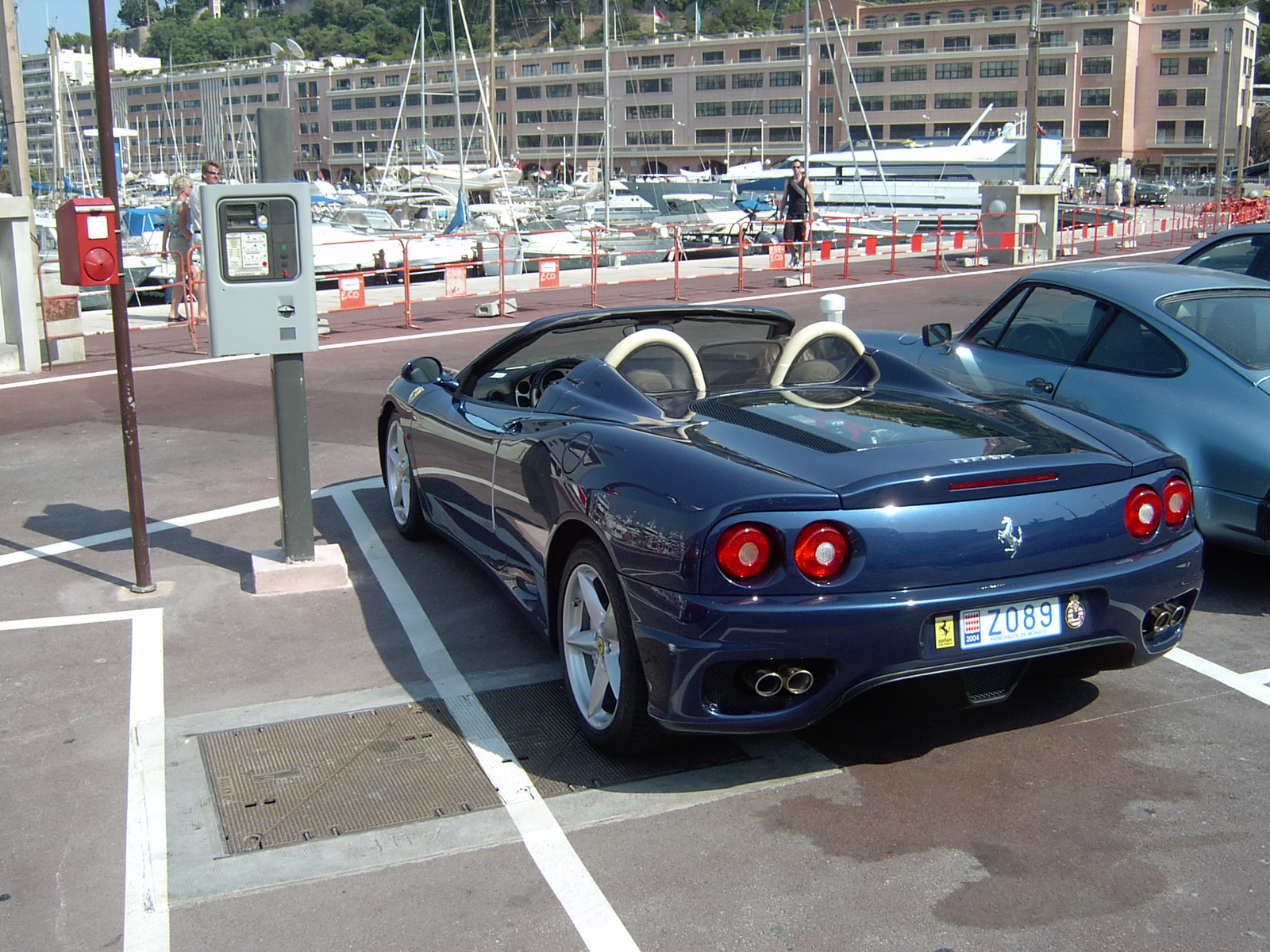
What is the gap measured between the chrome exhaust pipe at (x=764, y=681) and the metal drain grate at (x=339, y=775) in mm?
932

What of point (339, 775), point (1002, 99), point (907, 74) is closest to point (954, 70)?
point (907, 74)

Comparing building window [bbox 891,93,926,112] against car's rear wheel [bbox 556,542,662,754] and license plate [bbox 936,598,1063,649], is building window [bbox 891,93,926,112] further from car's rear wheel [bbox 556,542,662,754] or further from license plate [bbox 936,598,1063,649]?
license plate [bbox 936,598,1063,649]

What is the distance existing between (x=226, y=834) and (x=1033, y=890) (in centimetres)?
234

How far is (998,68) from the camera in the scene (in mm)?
98062

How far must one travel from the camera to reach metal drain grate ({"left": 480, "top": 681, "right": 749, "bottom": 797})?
4133mm

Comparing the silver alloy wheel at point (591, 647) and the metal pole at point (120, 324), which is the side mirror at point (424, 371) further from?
the silver alloy wheel at point (591, 647)

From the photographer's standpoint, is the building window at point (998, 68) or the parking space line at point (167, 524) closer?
the parking space line at point (167, 524)

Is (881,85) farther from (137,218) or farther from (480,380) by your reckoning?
(480,380)

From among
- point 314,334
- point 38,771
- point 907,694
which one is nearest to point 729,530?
point 907,694

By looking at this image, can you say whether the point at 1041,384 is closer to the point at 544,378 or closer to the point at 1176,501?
the point at 1176,501

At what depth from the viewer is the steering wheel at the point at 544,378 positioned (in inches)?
223

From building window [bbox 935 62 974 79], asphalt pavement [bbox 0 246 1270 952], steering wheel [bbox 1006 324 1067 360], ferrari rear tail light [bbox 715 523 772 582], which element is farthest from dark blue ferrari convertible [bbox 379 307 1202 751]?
building window [bbox 935 62 974 79]

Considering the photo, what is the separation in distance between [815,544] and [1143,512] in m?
1.23

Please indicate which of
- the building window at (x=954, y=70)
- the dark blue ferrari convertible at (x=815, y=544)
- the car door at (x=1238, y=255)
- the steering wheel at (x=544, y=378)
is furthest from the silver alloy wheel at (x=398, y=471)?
the building window at (x=954, y=70)
